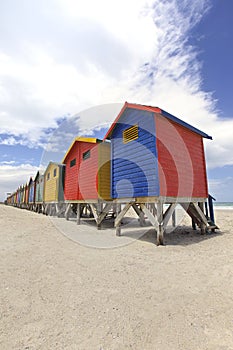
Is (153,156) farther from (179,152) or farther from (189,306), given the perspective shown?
(189,306)

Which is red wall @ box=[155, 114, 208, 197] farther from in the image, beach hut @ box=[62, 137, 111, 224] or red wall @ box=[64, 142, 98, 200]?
red wall @ box=[64, 142, 98, 200]

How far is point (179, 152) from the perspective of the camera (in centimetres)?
889

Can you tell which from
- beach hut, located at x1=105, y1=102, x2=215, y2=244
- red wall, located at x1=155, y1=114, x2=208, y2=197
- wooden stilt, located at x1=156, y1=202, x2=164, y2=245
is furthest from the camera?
red wall, located at x1=155, y1=114, x2=208, y2=197

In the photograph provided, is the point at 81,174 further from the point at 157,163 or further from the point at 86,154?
the point at 157,163

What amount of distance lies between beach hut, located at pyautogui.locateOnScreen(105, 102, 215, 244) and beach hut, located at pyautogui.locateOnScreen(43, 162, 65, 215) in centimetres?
1022

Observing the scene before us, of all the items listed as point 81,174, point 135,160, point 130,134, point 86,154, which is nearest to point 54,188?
point 81,174

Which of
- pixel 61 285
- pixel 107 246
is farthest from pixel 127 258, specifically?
pixel 61 285

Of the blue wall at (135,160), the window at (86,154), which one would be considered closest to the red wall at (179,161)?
the blue wall at (135,160)

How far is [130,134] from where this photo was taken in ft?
30.8

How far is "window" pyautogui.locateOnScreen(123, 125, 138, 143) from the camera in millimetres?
9054

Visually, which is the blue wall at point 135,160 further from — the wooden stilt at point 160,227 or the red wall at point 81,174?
the red wall at point 81,174

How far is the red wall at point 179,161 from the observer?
311 inches

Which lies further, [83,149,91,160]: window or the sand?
[83,149,91,160]: window

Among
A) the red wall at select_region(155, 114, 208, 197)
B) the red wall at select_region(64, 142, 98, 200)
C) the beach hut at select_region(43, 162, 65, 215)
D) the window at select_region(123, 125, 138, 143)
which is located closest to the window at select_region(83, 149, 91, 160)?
the red wall at select_region(64, 142, 98, 200)
